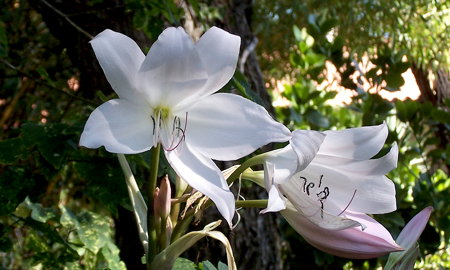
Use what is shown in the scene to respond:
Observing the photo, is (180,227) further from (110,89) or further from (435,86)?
(435,86)

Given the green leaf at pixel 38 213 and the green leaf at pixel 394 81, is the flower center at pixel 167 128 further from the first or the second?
the green leaf at pixel 394 81

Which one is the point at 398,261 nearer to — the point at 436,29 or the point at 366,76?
the point at 366,76

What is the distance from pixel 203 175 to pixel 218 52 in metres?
0.12

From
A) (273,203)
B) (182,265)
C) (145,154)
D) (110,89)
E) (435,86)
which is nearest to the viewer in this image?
(273,203)

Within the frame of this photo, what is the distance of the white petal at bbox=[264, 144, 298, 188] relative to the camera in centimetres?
55

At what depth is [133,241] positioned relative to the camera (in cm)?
168

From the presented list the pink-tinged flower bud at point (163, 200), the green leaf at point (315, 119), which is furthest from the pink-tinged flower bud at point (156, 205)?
the green leaf at point (315, 119)

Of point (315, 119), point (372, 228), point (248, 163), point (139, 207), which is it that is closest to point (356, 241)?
point (372, 228)

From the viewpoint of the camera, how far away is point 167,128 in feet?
1.96

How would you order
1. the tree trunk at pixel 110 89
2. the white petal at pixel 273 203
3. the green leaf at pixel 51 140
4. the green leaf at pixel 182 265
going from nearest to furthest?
1. the white petal at pixel 273 203
2. the green leaf at pixel 182 265
3. the green leaf at pixel 51 140
4. the tree trunk at pixel 110 89

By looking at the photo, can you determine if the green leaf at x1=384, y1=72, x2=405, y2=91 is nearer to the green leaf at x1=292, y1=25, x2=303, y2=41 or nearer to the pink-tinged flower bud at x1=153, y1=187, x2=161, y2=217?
the green leaf at x1=292, y1=25, x2=303, y2=41

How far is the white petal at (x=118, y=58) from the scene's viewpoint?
552 millimetres

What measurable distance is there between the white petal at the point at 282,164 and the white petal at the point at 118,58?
0.51ft

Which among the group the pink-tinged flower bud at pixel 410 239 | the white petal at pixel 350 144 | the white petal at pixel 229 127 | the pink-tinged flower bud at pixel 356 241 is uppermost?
the white petal at pixel 229 127
